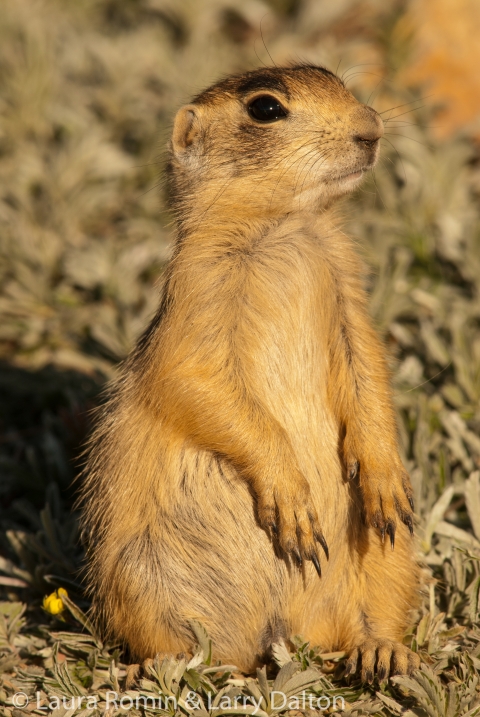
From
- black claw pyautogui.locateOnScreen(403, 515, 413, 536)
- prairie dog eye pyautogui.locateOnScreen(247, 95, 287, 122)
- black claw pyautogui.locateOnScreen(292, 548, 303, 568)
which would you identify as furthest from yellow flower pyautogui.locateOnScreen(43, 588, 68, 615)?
Result: prairie dog eye pyautogui.locateOnScreen(247, 95, 287, 122)

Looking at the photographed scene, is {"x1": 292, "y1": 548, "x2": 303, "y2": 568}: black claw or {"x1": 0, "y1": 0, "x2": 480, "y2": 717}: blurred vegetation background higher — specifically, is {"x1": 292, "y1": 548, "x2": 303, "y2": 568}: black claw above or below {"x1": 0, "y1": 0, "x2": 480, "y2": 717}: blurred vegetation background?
below

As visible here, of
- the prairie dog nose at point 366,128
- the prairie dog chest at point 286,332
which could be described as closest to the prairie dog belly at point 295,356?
the prairie dog chest at point 286,332

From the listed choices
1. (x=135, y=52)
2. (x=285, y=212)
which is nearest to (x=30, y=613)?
(x=285, y=212)

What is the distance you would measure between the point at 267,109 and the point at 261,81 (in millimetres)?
175

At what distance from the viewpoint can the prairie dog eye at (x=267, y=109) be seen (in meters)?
3.99

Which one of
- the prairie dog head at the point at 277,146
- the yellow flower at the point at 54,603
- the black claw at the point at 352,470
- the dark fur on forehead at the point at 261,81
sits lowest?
the yellow flower at the point at 54,603

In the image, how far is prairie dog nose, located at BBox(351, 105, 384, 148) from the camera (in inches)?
150

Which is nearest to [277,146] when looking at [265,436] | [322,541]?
[265,436]

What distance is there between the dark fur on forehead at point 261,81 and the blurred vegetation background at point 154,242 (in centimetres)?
107

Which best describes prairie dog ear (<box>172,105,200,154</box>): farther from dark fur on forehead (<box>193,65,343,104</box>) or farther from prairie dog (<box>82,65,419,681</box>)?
prairie dog (<box>82,65,419,681</box>)

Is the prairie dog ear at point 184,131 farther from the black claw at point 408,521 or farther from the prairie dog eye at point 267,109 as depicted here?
the black claw at point 408,521

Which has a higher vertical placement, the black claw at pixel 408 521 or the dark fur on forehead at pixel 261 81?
the dark fur on forehead at pixel 261 81

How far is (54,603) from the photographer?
163 inches

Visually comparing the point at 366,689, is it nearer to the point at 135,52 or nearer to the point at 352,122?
the point at 352,122
